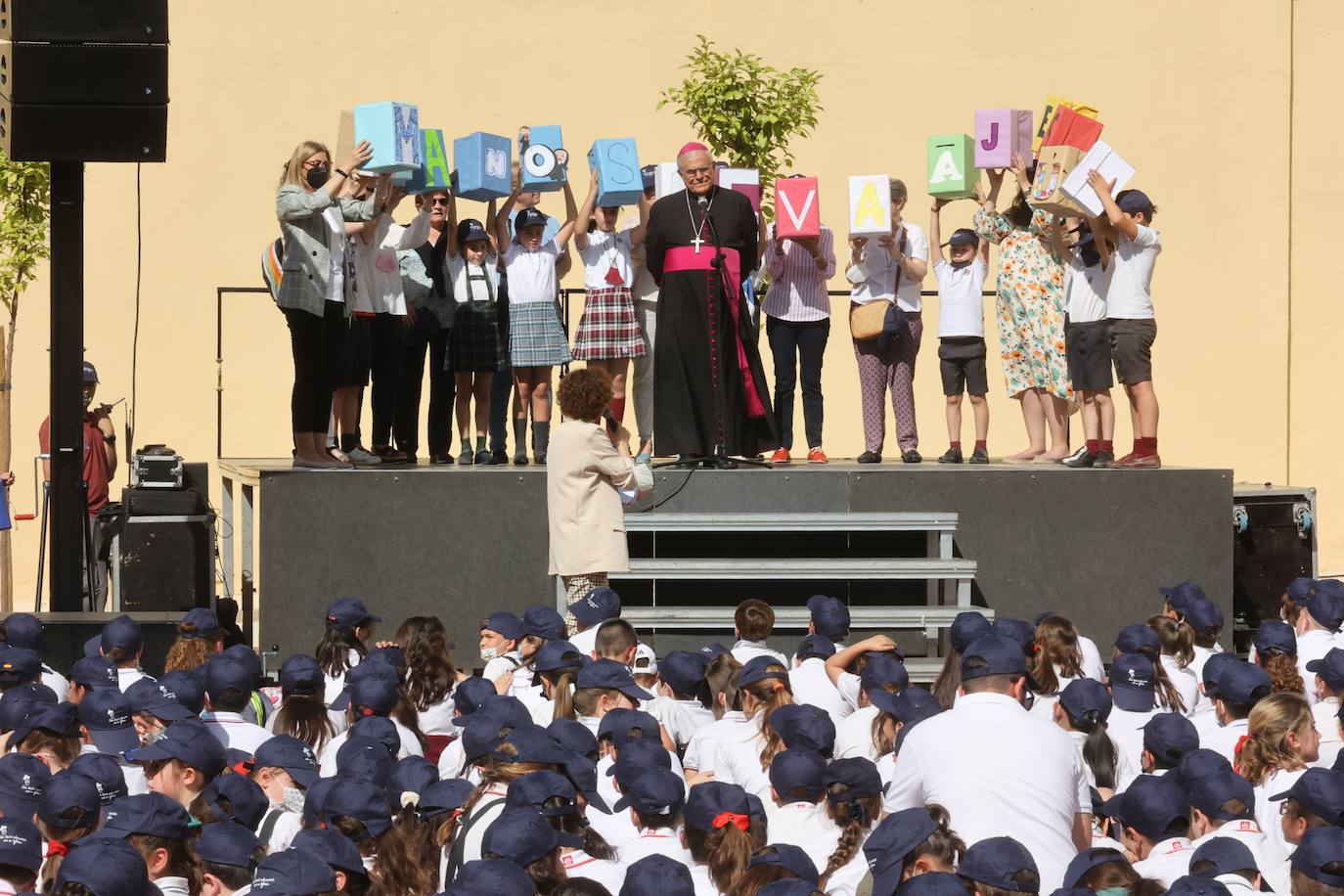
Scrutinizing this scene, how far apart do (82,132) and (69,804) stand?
455 centimetres

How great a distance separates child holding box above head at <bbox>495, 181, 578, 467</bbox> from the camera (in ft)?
32.3

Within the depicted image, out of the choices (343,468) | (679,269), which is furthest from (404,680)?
(679,269)

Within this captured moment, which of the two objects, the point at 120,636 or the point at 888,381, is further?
the point at 888,381

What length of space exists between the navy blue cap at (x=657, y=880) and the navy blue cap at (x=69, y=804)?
1.46 metres

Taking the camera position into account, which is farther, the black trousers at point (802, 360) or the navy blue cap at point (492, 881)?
the black trousers at point (802, 360)

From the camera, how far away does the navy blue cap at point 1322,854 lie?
3.79m

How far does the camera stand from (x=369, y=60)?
14805mm

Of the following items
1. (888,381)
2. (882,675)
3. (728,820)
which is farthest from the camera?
(888,381)

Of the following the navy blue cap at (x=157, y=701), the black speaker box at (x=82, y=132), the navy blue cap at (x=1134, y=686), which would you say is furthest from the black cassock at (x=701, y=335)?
the navy blue cap at (x=157, y=701)

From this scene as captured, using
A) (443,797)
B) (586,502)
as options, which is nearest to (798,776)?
(443,797)

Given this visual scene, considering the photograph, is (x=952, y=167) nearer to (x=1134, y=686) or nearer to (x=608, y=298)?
(x=608, y=298)

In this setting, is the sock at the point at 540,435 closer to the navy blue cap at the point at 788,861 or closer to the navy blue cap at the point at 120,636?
the navy blue cap at the point at 120,636

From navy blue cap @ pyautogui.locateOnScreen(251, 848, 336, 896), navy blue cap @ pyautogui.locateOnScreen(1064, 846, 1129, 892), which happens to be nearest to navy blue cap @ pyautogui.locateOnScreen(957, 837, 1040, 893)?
navy blue cap @ pyautogui.locateOnScreen(1064, 846, 1129, 892)

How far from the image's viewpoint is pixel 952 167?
10570 millimetres
